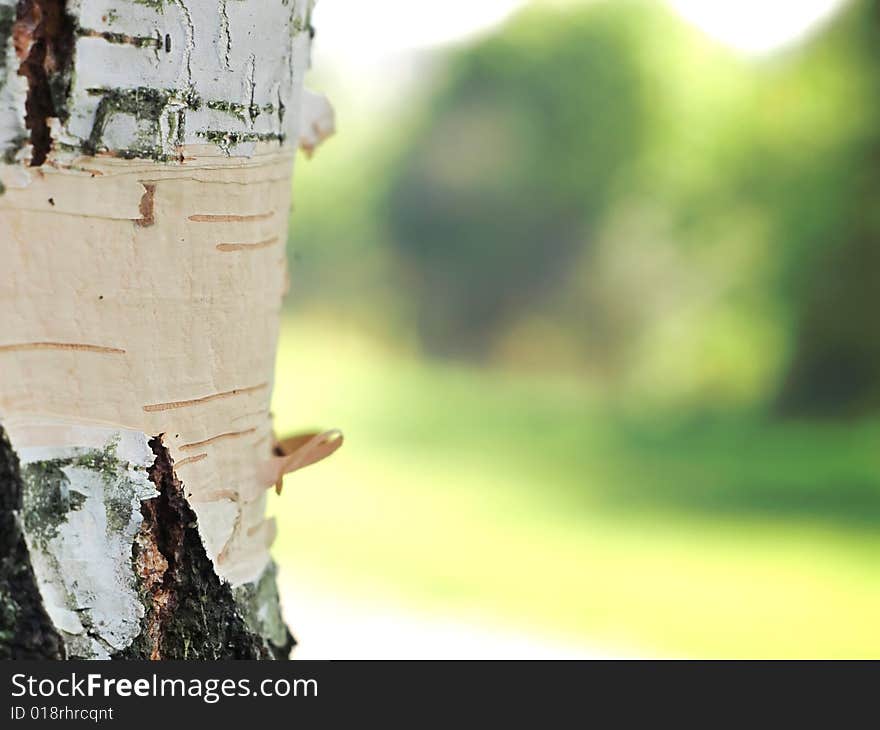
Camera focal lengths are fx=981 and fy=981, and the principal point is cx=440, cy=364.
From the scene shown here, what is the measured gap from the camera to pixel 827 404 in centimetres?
381

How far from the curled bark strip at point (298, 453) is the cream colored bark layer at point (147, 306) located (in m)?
0.04

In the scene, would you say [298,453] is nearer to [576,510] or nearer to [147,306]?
[147,306]

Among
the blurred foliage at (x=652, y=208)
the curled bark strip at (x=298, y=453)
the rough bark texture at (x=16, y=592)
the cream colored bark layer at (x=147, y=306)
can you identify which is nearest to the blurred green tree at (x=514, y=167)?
the blurred foliage at (x=652, y=208)

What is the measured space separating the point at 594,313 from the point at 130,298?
3.58 m

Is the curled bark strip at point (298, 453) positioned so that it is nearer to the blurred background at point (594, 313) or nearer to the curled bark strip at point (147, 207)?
the curled bark strip at point (147, 207)

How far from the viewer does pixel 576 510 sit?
3.32 m

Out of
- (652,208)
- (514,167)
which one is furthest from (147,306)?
(514,167)

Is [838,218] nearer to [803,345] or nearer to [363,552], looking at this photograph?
[803,345]

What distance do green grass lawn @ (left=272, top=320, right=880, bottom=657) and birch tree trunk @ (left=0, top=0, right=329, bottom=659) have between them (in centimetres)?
188

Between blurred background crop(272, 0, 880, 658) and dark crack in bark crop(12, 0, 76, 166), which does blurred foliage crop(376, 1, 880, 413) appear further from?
dark crack in bark crop(12, 0, 76, 166)

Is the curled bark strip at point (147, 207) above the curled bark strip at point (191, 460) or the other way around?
above

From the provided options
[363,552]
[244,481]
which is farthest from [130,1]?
[363,552]

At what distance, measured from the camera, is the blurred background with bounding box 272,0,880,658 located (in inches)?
122

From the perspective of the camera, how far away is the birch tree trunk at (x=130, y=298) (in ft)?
1.79
